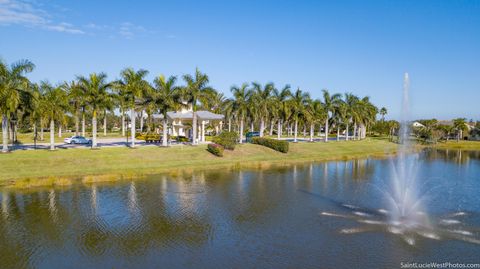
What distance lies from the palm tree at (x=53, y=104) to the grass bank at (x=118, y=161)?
4.24 metres

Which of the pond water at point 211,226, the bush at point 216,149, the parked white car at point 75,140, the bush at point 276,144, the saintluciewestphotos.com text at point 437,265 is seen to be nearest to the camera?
the saintluciewestphotos.com text at point 437,265

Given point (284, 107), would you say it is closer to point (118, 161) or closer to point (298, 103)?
point (298, 103)

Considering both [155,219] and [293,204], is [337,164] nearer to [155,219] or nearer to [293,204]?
[293,204]

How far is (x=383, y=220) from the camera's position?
81.1 feet

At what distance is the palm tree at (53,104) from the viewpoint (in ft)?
149

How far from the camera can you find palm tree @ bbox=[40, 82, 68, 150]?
Result: 45.4m

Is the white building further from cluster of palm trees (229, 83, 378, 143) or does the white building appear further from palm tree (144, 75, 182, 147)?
palm tree (144, 75, 182, 147)

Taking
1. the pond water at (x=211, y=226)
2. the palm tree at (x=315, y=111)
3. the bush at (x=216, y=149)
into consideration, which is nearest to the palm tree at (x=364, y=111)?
the palm tree at (x=315, y=111)

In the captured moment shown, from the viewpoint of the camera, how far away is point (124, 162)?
147 feet

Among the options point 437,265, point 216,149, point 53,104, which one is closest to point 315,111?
point 216,149

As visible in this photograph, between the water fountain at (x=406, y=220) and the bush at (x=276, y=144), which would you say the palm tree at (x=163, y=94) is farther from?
the water fountain at (x=406, y=220)

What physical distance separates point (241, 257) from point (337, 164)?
41915mm

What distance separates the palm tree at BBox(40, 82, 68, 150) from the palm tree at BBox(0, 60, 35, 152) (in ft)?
11.6

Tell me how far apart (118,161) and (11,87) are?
14653 mm
